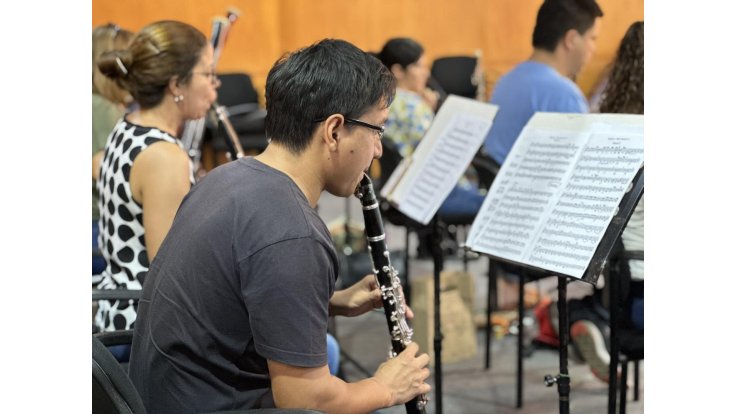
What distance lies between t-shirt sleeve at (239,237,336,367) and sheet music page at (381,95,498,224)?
1282 mm

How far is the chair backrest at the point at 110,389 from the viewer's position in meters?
1.22

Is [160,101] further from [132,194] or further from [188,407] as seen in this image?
[188,407]

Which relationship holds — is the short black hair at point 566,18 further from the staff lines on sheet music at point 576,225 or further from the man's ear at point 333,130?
the man's ear at point 333,130

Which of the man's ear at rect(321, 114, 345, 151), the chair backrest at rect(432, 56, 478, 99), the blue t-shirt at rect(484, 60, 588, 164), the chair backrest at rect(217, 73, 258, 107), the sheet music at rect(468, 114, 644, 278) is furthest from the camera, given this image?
the chair backrest at rect(432, 56, 478, 99)

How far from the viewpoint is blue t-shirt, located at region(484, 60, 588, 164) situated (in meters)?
2.92

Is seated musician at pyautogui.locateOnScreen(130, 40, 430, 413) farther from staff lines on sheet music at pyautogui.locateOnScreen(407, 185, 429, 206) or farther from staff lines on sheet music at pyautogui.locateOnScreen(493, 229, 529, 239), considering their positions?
staff lines on sheet music at pyautogui.locateOnScreen(407, 185, 429, 206)

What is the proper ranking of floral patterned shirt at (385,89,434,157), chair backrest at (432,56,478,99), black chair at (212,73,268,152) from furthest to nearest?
chair backrest at (432,56,478,99), black chair at (212,73,268,152), floral patterned shirt at (385,89,434,157)

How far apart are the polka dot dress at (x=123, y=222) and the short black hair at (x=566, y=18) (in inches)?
59.2

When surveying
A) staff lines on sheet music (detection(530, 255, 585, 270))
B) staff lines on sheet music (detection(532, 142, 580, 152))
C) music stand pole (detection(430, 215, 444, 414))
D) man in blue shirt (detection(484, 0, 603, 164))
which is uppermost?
man in blue shirt (detection(484, 0, 603, 164))

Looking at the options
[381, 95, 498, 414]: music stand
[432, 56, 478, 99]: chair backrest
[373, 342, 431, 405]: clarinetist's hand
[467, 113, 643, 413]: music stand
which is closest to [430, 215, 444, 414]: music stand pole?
[381, 95, 498, 414]: music stand

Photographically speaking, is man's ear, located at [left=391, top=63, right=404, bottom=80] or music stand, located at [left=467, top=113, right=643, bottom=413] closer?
music stand, located at [left=467, top=113, right=643, bottom=413]

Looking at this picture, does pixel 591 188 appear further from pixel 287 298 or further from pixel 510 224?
pixel 287 298

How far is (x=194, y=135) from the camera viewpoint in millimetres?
4395
